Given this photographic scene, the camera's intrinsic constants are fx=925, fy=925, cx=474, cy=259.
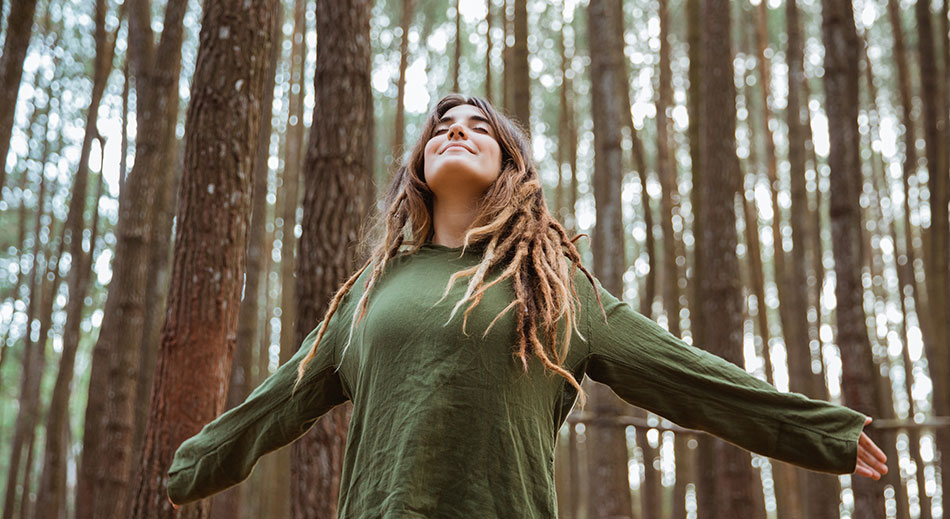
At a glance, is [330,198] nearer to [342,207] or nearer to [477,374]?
[342,207]

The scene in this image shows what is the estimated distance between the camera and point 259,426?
212 cm

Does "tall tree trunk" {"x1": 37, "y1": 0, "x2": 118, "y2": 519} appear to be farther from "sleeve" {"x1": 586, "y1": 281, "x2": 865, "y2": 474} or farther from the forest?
"sleeve" {"x1": 586, "y1": 281, "x2": 865, "y2": 474}

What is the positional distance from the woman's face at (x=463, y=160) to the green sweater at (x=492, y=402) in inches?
5.8

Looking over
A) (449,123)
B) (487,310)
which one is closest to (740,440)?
(487,310)

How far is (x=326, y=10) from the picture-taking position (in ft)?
14.1

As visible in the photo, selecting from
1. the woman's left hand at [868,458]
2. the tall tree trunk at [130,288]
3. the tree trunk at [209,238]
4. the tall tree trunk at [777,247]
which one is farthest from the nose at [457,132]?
the tall tree trunk at [777,247]

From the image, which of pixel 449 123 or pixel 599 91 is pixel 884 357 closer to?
pixel 599 91

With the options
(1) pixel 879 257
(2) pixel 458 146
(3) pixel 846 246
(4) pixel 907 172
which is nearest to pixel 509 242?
(2) pixel 458 146

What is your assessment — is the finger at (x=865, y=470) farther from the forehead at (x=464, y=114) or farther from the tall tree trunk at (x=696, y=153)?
the tall tree trunk at (x=696, y=153)

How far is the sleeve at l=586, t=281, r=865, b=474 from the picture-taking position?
1.83 m

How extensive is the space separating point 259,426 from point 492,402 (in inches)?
24.5

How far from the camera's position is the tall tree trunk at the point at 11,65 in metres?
4.50

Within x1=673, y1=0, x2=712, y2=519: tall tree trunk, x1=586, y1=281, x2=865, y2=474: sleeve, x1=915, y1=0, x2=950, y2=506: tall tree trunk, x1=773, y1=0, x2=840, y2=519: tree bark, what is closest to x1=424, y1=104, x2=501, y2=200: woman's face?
x1=586, y1=281, x2=865, y2=474: sleeve

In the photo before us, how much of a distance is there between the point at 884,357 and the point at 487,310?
12.6 metres
